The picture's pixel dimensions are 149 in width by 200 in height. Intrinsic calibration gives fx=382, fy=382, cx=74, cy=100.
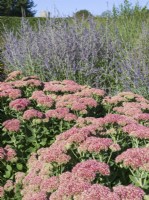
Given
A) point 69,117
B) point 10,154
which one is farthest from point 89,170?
point 69,117

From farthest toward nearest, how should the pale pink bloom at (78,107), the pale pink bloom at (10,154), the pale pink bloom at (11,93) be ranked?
1. the pale pink bloom at (11,93)
2. the pale pink bloom at (78,107)
3. the pale pink bloom at (10,154)

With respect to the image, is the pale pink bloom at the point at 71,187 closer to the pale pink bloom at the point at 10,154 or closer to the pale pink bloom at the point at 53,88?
the pale pink bloom at the point at 10,154

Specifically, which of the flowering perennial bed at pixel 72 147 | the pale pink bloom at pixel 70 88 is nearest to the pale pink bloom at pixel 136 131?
the flowering perennial bed at pixel 72 147

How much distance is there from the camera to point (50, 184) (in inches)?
104

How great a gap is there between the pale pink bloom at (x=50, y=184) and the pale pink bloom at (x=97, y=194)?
0.45 m

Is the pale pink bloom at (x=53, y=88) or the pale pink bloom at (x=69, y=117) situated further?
the pale pink bloom at (x=53, y=88)

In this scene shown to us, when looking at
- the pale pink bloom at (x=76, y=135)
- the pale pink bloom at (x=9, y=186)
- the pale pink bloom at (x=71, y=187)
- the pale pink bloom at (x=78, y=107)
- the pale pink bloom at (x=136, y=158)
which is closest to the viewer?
the pale pink bloom at (x=71, y=187)

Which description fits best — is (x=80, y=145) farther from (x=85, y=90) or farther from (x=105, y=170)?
(x=85, y=90)

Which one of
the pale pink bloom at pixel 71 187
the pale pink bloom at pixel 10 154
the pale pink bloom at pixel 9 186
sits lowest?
the pale pink bloom at pixel 9 186

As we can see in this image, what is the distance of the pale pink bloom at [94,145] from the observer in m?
2.80

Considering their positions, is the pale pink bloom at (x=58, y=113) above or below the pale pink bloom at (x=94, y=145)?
below

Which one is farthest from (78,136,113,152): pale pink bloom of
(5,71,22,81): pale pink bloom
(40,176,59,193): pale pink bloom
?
(5,71,22,81): pale pink bloom

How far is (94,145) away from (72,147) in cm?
34

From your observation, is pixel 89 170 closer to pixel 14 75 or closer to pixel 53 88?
pixel 53 88
